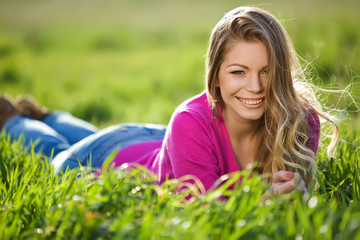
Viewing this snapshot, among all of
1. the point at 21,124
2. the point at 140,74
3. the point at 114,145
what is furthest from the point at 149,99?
the point at 114,145

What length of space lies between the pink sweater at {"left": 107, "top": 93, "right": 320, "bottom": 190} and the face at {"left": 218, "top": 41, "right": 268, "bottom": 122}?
14 cm

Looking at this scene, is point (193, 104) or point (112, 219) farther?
point (193, 104)

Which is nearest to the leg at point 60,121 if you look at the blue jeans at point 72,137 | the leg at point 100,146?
the blue jeans at point 72,137

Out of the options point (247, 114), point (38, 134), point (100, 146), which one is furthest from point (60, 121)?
point (247, 114)

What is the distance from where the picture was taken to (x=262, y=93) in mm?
2059

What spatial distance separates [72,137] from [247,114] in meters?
1.71

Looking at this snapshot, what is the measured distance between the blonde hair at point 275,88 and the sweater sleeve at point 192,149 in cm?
14

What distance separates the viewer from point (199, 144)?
2.07 metres

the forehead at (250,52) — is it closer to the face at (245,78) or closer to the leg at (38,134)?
the face at (245,78)

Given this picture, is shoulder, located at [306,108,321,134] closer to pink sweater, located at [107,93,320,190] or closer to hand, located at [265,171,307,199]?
pink sweater, located at [107,93,320,190]

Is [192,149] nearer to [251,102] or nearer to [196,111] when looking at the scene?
[196,111]

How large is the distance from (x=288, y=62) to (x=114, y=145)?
1.24 metres

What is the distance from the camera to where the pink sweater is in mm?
2045

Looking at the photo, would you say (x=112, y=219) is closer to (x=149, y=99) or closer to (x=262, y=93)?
(x=262, y=93)
